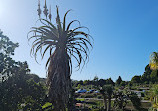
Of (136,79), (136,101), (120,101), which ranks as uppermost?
(136,79)

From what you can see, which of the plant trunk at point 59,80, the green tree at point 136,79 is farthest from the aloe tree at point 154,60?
the green tree at point 136,79

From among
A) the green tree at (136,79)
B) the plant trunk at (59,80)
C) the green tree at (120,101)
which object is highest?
the plant trunk at (59,80)

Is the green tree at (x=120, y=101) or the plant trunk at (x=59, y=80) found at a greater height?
the plant trunk at (x=59, y=80)

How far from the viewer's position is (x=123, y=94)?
89.8 ft

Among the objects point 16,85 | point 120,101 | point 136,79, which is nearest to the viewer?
point 16,85

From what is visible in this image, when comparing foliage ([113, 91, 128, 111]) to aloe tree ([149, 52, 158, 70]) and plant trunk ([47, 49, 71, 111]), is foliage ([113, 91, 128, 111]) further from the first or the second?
plant trunk ([47, 49, 71, 111])

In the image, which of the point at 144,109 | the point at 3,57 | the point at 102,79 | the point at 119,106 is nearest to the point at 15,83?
the point at 3,57

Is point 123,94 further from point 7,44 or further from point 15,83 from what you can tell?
point 7,44

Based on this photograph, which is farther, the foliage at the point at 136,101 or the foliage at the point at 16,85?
the foliage at the point at 136,101

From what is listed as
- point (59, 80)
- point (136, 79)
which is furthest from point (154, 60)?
point (136, 79)

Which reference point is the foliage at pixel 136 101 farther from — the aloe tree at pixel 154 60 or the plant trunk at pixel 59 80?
the plant trunk at pixel 59 80

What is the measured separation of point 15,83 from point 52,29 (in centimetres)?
1005

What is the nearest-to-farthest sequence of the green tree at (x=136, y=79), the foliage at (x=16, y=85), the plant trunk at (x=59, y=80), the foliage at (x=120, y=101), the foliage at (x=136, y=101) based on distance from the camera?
the plant trunk at (x=59, y=80) → the foliage at (x=16, y=85) → the foliage at (x=136, y=101) → the foliage at (x=120, y=101) → the green tree at (x=136, y=79)

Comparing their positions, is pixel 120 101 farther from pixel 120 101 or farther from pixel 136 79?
pixel 136 79
